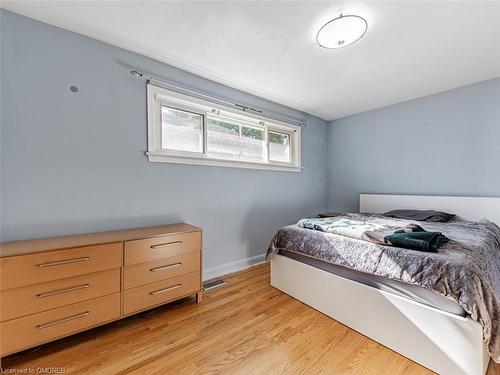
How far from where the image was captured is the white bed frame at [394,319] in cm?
113

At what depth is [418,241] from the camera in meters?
1.39

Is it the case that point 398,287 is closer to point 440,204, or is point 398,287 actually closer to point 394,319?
point 394,319

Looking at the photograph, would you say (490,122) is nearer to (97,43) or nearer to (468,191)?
(468,191)

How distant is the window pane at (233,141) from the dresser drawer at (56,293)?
5.13 ft

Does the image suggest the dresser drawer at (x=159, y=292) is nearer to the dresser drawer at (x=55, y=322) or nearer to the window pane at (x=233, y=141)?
the dresser drawer at (x=55, y=322)

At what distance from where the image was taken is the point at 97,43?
181cm

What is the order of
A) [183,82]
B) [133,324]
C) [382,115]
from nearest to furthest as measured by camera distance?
[133,324] < [183,82] < [382,115]

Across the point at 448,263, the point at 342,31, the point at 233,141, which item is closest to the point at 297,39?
the point at 342,31

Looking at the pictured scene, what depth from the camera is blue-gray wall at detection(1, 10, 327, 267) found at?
152 centimetres

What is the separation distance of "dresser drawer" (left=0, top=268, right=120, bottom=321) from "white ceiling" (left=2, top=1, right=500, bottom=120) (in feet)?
6.26

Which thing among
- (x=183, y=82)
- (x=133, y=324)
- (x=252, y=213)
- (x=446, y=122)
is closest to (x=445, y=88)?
(x=446, y=122)

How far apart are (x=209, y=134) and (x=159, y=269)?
1574mm

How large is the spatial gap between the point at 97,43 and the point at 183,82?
0.76 meters

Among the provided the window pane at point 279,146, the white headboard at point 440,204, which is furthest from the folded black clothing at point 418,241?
the window pane at point 279,146
